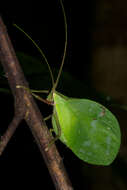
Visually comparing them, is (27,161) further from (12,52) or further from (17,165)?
(12,52)

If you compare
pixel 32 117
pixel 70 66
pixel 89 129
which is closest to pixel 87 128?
pixel 89 129

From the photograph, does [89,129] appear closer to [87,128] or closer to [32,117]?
[87,128]

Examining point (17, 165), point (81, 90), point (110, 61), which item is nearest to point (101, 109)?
point (81, 90)

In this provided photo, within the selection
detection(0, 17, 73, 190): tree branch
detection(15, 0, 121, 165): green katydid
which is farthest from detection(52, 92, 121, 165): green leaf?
detection(0, 17, 73, 190): tree branch

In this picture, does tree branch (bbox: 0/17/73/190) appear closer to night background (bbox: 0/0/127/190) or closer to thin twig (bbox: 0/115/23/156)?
thin twig (bbox: 0/115/23/156)

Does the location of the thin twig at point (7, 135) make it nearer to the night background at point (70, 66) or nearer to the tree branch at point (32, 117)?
the tree branch at point (32, 117)

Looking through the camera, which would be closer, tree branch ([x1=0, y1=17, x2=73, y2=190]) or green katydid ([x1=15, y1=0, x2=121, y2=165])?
tree branch ([x1=0, y1=17, x2=73, y2=190])

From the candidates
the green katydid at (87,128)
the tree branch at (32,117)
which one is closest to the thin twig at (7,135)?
the tree branch at (32,117)
